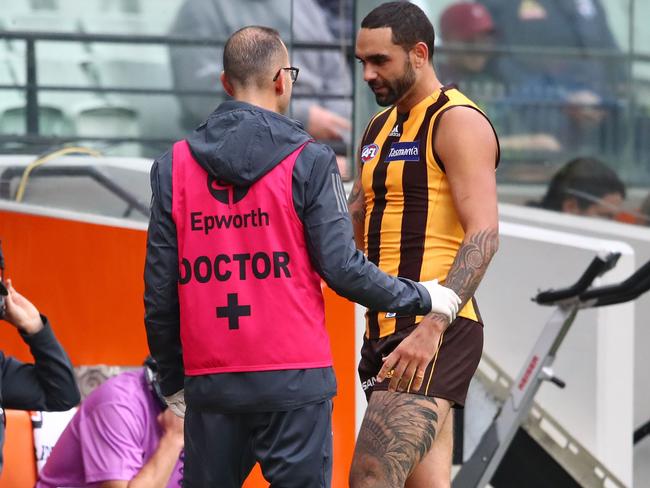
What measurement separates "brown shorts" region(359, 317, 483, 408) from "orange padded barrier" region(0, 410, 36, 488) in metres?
1.82

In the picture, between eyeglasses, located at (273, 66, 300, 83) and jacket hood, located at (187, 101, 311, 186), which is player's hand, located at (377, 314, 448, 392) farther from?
eyeglasses, located at (273, 66, 300, 83)

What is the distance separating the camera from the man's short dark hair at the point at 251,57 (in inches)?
159

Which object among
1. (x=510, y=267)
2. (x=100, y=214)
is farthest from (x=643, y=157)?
(x=100, y=214)

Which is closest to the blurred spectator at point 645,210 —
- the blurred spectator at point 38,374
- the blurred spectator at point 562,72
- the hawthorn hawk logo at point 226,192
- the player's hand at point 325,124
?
the blurred spectator at point 562,72

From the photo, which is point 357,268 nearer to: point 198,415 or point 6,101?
point 198,415

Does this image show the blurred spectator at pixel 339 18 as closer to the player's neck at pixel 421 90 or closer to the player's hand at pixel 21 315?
the player's neck at pixel 421 90

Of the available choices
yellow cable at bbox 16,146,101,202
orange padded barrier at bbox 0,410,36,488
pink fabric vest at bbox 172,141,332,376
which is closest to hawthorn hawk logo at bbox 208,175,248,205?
A: pink fabric vest at bbox 172,141,332,376

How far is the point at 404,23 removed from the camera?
4555 mm

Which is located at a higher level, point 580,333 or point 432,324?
point 432,324

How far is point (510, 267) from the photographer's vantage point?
21.5ft

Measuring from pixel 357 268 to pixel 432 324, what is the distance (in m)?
0.45

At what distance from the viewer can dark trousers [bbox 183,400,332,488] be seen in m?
3.94

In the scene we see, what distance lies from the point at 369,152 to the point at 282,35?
1.90 meters

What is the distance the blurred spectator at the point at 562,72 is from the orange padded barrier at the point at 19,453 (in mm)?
3064
